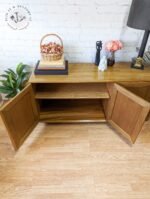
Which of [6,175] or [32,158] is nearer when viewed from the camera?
[6,175]

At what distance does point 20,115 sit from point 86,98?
593 mm

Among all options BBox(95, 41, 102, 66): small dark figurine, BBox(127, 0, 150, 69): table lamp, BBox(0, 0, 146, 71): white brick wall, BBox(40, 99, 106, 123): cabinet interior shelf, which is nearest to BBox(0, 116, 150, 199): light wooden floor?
BBox(40, 99, 106, 123): cabinet interior shelf

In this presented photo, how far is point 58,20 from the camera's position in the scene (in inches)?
59.1

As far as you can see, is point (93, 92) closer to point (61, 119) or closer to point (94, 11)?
point (61, 119)

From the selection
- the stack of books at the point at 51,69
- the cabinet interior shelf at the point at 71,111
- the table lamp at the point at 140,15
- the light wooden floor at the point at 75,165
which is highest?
the table lamp at the point at 140,15

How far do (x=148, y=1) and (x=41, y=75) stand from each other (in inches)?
39.2

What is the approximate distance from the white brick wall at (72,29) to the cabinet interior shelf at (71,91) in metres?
0.31

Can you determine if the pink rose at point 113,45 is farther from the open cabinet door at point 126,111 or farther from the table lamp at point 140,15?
the open cabinet door at point 126,111

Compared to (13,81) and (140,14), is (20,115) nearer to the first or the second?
(13,81)

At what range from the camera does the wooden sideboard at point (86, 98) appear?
1268 mm

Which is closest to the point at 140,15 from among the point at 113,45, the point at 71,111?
the point at 113,45

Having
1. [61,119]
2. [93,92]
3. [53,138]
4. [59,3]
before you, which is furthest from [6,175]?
[59,3]

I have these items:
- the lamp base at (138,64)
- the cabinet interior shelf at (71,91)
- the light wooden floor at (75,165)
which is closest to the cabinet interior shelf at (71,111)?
the light wooden floor at (75,165)

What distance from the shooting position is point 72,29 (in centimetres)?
155
